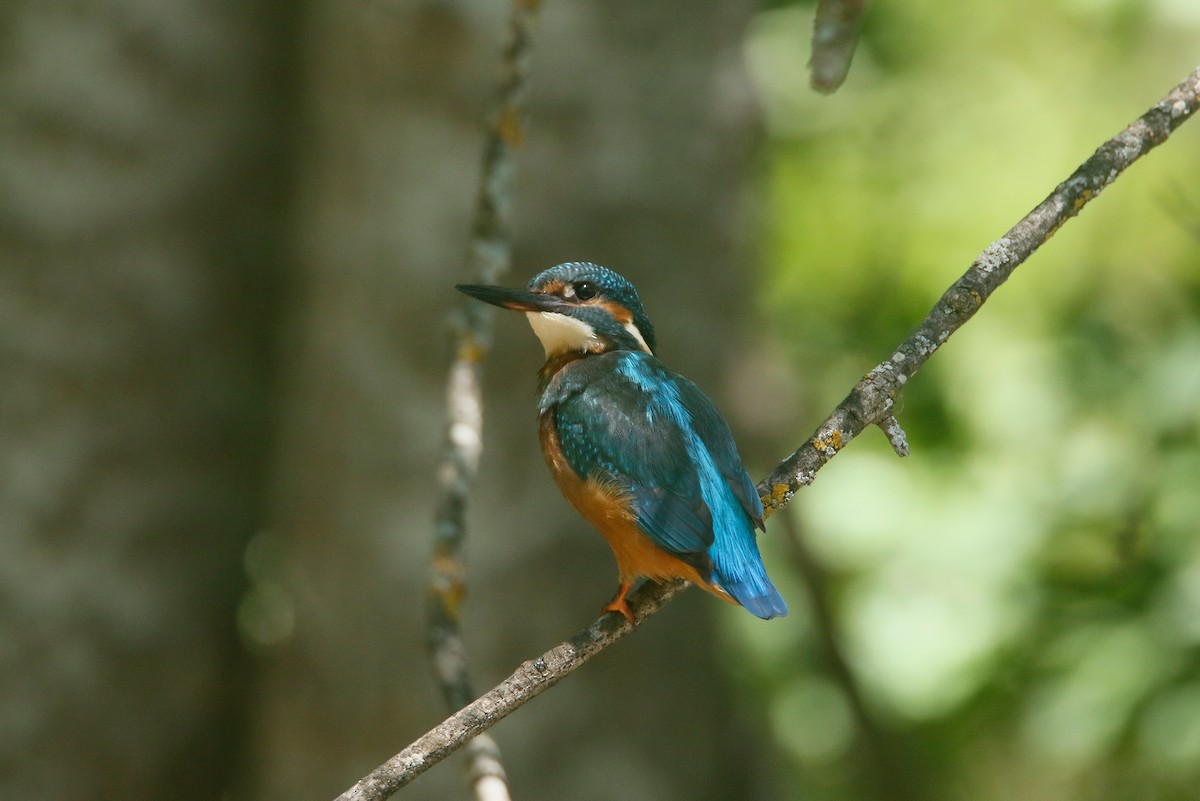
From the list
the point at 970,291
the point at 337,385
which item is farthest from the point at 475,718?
the point at 337,385

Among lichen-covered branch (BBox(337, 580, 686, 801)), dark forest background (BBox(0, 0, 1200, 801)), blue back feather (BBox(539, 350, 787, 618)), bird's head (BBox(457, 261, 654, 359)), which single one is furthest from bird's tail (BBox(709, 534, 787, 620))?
dark forest background (BBox(0, 0, 1200, 801))

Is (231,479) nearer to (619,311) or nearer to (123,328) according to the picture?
(123,328)

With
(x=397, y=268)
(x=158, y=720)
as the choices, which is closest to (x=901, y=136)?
(x=397, y=268)

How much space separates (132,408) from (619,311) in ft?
8.01

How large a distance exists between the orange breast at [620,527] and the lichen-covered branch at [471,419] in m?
0.20

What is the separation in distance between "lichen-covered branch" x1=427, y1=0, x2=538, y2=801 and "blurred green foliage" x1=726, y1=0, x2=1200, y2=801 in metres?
1.74

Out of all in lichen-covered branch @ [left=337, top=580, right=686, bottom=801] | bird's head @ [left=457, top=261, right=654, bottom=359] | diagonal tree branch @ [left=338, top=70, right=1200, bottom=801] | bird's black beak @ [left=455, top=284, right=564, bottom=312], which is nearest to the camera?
lichen-covered branch @ [left=337, top=580, right=686, bottom=801]

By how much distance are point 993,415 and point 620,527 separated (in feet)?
7.96

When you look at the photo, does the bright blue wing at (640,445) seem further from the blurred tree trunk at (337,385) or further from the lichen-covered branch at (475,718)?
the blurred tree trunk at (337,385)

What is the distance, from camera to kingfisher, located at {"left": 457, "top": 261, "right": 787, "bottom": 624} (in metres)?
2.38

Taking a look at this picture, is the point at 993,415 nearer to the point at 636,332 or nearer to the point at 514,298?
the point at 636,332

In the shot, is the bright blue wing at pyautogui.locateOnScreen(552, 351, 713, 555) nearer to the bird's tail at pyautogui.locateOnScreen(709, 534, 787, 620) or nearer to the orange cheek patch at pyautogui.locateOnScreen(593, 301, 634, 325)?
the bird's tail at pyautogui.locateOnScreen(709, 534, 787, 620)

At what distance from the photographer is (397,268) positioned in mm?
4438

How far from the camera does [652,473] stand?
8.18ft
